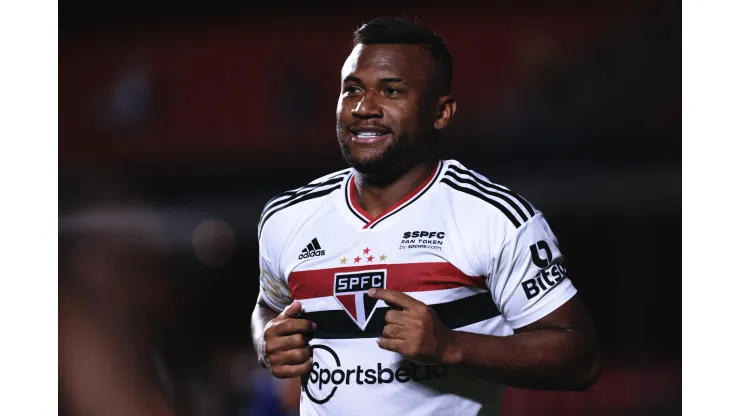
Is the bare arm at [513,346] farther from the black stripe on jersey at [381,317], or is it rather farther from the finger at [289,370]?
the finger at [289,370]

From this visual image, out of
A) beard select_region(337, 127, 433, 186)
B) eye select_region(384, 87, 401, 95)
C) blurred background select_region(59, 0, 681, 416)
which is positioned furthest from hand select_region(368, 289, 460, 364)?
blurred background select_region(59, 0, 681, 416)

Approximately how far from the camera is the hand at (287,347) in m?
1.79

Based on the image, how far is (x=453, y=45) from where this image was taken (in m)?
3.88

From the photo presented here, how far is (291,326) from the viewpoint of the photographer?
1781 mm

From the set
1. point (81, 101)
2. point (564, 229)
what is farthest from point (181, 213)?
point (564, 229)

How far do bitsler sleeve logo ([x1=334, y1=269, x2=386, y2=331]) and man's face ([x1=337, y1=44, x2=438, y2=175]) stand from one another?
0.81 feet

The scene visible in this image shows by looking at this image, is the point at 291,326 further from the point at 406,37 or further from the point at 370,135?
the point at 406,37

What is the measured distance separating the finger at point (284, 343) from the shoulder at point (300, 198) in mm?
349

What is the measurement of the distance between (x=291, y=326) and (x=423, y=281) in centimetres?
30

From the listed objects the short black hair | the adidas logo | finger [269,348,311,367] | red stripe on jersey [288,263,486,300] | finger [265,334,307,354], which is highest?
the short black hair

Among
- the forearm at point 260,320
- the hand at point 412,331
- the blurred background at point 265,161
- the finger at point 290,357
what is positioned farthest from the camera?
the blurred background at point 265,161

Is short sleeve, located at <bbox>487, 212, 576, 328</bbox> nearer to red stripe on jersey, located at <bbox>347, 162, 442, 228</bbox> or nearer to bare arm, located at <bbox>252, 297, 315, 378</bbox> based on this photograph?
red stripe on jersey, located at <bbox>347, 162, 442, 228</bbox>

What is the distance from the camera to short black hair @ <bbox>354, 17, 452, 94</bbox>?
1.94 metres

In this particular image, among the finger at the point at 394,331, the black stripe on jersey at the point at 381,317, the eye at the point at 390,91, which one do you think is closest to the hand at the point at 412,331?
the finger at the point at 394,331
